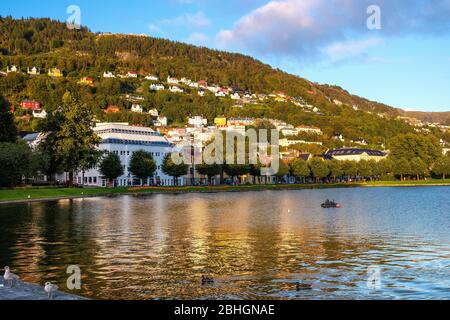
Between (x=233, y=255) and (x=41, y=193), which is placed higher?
(x=41, y=193)

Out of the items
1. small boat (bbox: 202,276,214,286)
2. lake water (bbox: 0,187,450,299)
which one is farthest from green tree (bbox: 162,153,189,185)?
small boat (bbox: 202,276,214,286)

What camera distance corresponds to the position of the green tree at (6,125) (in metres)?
120

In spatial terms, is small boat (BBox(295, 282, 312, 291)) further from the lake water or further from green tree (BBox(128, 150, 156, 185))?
green tree (BBox(128, 150, 156, 185))

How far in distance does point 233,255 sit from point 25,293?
16945mm

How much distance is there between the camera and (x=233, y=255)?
36.6 meters

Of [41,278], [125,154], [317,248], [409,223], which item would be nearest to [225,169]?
[125,154]

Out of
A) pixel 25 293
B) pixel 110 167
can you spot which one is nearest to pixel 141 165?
pixel 110 167

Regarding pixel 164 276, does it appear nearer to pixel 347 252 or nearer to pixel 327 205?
pixel 347 252

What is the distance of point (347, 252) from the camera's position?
38.1m

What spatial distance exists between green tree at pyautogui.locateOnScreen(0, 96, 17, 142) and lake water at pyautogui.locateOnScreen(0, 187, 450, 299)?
6223 centimetres

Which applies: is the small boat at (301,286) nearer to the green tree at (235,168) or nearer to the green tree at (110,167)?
the green tree at (110,167)

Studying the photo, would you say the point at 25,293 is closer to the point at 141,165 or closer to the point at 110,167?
the point at 110,167
